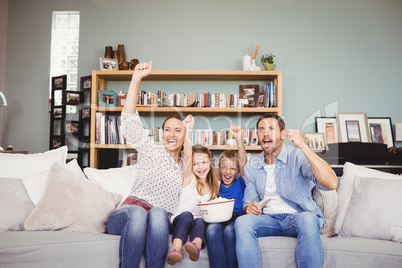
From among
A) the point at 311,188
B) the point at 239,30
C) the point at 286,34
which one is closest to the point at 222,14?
the point at 239,30

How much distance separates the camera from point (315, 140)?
4023mm

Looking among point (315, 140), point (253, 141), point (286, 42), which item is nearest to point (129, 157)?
point (253, 141)

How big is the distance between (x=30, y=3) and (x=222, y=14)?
8.36ft

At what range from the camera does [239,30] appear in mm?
4254

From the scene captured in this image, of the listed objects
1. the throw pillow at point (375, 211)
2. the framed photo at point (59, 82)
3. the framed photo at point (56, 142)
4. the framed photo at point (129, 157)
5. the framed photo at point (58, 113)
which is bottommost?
the throw pillow at point (375, 211)

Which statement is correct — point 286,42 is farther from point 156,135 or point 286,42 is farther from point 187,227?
point 187,227

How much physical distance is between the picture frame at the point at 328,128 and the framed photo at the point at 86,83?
2.82m

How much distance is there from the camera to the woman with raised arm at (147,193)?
160 cm

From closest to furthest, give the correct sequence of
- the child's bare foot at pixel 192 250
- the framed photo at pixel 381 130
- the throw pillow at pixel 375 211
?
the child's bare foot at pixel 192 250 → the throw pillow at pixel 375 211 → the framed photo at pixel 381 130

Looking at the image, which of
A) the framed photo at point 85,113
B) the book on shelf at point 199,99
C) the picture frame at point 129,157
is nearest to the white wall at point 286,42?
the book on shelf at point 199,99

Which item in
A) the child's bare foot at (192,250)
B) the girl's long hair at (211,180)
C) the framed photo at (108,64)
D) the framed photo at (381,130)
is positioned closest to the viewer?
the child's bare foot at (192,250)

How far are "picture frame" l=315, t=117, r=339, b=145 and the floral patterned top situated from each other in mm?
2626

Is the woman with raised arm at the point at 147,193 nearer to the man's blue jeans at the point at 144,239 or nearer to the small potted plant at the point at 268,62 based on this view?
the man's blue jeans at the point at 144,239

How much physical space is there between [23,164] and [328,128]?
334 cm
